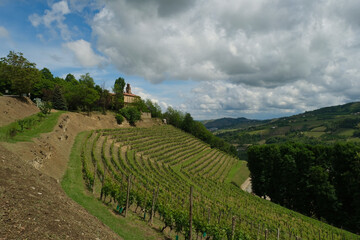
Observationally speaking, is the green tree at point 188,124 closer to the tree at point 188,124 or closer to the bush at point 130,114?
the tree at point 188,124

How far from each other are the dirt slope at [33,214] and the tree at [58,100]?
43156mm

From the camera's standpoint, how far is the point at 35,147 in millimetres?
19391

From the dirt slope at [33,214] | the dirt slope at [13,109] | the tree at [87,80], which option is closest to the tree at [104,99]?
the tree at [87,80]

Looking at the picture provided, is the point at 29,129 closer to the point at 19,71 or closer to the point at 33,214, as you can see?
the point at 19,71

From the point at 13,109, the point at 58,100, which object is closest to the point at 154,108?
the point at 58,100

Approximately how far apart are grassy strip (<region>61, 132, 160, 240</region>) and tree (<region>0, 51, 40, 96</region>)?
25582mm

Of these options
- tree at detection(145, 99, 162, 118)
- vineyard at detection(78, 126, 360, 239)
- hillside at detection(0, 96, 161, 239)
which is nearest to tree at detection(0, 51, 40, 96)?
vineyard at detection(78, 126, 360, 239)

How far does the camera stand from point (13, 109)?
3148 centimetres

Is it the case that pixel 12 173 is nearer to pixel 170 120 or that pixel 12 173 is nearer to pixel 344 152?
pixel 344 152

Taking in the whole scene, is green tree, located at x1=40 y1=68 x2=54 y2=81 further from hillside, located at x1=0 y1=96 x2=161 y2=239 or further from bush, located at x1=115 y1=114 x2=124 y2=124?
hillside, located at x1=0 y1=96 x2=161 y2=239

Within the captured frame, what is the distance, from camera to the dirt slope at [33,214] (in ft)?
23.5

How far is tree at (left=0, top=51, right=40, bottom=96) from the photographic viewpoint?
112 ft

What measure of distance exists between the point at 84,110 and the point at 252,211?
51.8m

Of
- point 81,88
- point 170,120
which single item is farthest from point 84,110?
point 170,120
